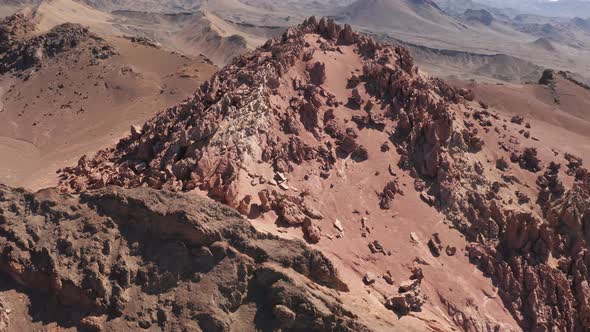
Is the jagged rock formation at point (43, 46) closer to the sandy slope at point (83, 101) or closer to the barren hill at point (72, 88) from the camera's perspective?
the barren hill at point (72, 88)

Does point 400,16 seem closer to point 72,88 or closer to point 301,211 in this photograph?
point 72,88

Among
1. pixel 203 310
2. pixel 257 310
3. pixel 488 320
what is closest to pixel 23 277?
pixel 203 310

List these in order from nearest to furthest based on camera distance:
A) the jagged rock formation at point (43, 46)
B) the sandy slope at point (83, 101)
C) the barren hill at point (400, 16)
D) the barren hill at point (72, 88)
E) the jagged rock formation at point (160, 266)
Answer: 1. the jagged rock formation at point (160, 266)
2. the sandy slope at point (83, 101)
3. the barren hill at point (72, 88)
4. the jagged rock formation at point (43, 46)
5. the barren hill at point (400, 16)

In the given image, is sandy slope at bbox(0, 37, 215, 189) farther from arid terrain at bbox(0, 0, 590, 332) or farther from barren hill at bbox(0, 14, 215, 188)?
arid terrain at bbox(0, 0, 590, 332)

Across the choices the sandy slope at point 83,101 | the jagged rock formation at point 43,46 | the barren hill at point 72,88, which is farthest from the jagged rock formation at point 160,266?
the jagged rock formation at point 43,46

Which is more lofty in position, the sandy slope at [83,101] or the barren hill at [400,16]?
the barren hill at [400,16]

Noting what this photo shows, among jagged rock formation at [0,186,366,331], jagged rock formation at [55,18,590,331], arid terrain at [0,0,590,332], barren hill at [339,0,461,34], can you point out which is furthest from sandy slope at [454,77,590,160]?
barren hill at [339,0,461,34]
